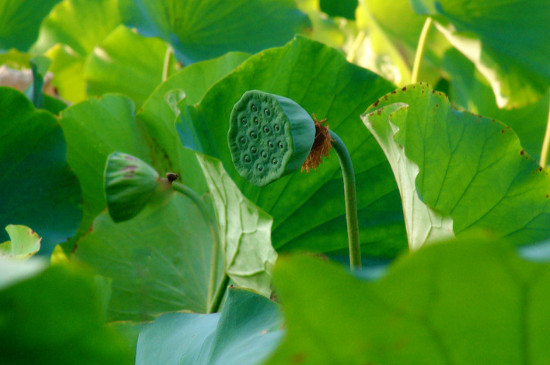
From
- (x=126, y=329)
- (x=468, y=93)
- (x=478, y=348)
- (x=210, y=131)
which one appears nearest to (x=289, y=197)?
(x=210, y=131)

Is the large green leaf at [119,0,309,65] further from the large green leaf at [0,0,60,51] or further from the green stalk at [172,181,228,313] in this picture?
the green stalk at [172,181,228,313]

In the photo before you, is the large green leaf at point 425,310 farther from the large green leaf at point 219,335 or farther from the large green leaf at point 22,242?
the large green leaf at point 22,242

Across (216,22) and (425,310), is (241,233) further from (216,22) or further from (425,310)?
(216,22)

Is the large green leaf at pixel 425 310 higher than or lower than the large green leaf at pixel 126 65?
higher

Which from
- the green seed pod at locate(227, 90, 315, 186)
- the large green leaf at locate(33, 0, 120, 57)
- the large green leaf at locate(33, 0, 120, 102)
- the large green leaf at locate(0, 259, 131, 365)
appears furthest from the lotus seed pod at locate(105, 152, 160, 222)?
the large green leaf at locate(33, 0, 120, 57)

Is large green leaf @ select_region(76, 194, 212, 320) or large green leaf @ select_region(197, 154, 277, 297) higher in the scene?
large green leaf @ select_region(197, 154, 277, 297)

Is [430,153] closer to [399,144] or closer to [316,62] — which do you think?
[399,144]

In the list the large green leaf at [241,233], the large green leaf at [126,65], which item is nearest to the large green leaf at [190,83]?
the large green leaf at [241,233]

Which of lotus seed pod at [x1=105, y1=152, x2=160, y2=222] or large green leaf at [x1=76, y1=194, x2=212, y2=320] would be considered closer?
lotus seed pod at [x1=105, y1=152, x2=160, y2=222]
